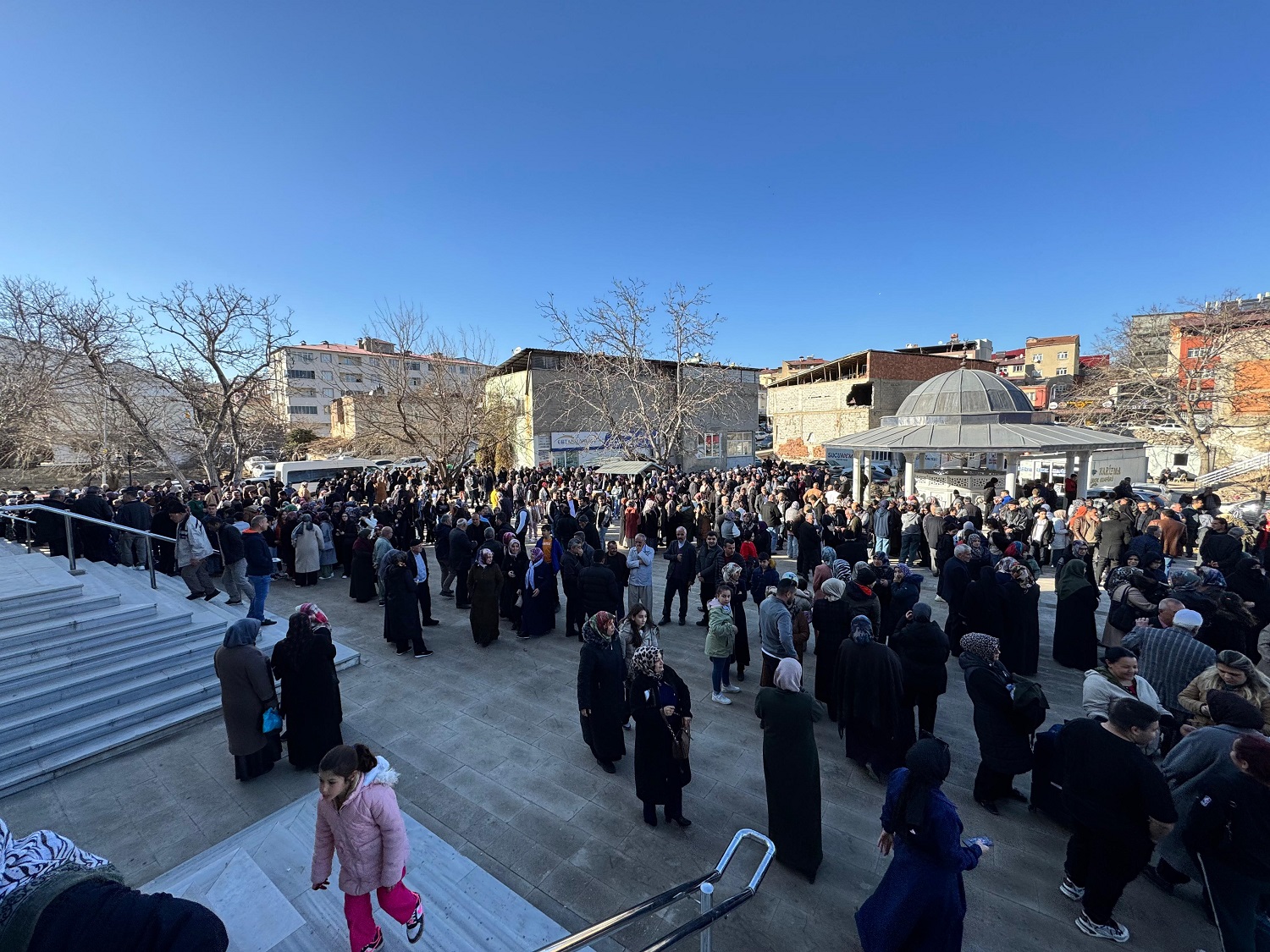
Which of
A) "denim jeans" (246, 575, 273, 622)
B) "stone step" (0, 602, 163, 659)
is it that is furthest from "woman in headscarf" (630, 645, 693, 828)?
"denim jeans" (246, 575, 273, 622)

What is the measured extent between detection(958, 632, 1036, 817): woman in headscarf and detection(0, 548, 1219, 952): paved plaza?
0.56m

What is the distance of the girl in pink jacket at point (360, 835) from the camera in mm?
2863

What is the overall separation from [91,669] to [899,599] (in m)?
9.39

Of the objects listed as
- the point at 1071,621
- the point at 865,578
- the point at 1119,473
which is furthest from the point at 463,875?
the point at 1119,473

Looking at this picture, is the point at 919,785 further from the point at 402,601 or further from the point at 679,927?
the point at 402,601

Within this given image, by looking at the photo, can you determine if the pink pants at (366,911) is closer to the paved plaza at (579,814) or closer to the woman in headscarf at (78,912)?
the paved plaza at (579,814)

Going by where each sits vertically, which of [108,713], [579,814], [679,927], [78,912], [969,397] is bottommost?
[579,814]

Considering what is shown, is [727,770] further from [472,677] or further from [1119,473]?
[1119,473]

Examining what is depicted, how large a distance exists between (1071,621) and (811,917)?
18.5 feet

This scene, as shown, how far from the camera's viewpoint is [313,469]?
27531mm

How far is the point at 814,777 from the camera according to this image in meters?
3.69

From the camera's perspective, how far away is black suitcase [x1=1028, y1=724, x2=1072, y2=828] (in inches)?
160

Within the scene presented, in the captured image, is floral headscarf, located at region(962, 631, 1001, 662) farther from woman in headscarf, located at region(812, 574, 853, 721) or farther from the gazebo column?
the gazebo column

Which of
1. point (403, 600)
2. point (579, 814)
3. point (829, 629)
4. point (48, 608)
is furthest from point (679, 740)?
point (48, 608)
